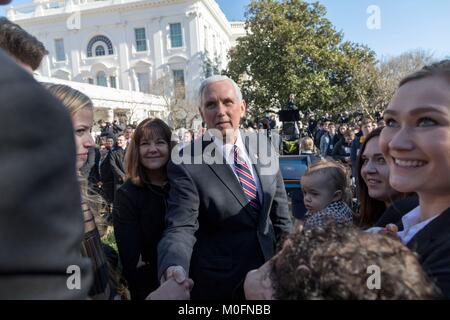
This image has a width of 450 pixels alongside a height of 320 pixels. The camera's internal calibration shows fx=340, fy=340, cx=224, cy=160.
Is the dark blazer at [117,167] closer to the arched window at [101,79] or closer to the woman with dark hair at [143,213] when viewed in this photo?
the woman with dark hair at [143,213]

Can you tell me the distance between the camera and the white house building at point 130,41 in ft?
114

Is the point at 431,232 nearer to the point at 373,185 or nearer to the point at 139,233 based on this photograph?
the point at 373,185

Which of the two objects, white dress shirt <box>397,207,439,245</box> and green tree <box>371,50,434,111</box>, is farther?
green tree <box>371,50,434,111</box>

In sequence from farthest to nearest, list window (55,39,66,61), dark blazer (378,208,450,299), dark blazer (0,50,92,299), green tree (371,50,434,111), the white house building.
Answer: window (55,39,66,61) → the white house building → green tree (371,50,434,111) → dark blazer (378,208,450,299) → dark blazer (0,50,92,299)

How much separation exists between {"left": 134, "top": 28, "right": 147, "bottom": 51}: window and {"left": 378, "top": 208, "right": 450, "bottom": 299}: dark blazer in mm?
38712

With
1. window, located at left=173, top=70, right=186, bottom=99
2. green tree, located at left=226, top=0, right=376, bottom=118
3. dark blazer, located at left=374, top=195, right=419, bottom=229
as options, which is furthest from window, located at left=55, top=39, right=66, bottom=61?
dark blazer, located at left=374, top=195, right=419, bottom=229

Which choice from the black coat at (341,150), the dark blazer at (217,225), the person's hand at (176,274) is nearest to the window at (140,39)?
the black coat at (341,150)

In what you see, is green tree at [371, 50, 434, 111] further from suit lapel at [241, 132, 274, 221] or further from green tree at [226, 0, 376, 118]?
suit lapel at [241, 132, 274, 221]

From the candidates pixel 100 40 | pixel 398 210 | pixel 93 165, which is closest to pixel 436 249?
pixel 398 210

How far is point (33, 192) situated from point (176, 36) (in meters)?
37.7

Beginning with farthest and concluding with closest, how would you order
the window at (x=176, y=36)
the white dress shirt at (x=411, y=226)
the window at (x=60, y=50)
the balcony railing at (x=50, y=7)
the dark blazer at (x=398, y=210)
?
the window at (x=60, y=50) < the window at (x=176, y=36) < the balcony railing at (x=50, y=7) < the dark blazer at (x=398, y=210) < the white dress shirt at (x=411, y=226)

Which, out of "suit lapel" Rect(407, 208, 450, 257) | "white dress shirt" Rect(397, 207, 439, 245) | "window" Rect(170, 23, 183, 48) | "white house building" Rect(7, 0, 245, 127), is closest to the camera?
"suit lapel" Rect(407, 208, 450, 257)

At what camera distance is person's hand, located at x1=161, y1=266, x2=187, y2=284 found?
139 centimetres

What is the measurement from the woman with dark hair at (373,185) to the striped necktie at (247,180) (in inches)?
26.2
